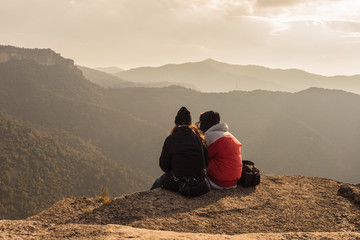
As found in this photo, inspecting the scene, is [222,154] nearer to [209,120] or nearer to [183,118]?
[209,120]

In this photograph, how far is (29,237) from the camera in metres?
3.02

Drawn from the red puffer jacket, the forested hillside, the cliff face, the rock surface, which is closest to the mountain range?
the forested hillside

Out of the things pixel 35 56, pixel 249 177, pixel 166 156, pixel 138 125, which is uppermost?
pixel 35 56

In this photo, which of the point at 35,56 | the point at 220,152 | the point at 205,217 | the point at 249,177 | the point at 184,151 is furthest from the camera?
the point at 35,56

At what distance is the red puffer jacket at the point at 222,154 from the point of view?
481 cm

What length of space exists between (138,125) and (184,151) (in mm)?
89834

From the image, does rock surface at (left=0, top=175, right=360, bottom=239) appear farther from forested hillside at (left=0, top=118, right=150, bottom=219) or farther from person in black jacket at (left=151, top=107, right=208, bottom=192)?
forested hillside at (left=0, top=118, right=150, bottom=219)

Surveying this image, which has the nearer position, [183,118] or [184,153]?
[184,153]

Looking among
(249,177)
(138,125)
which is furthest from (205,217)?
(138,125)

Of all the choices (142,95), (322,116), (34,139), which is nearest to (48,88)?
(142,95)

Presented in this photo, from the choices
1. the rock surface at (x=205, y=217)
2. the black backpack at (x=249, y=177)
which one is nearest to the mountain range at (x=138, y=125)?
the rock surface at (x=205, y=217)

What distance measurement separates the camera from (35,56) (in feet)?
364

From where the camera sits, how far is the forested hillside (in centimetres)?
4112

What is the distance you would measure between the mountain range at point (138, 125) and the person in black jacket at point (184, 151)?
162ft
